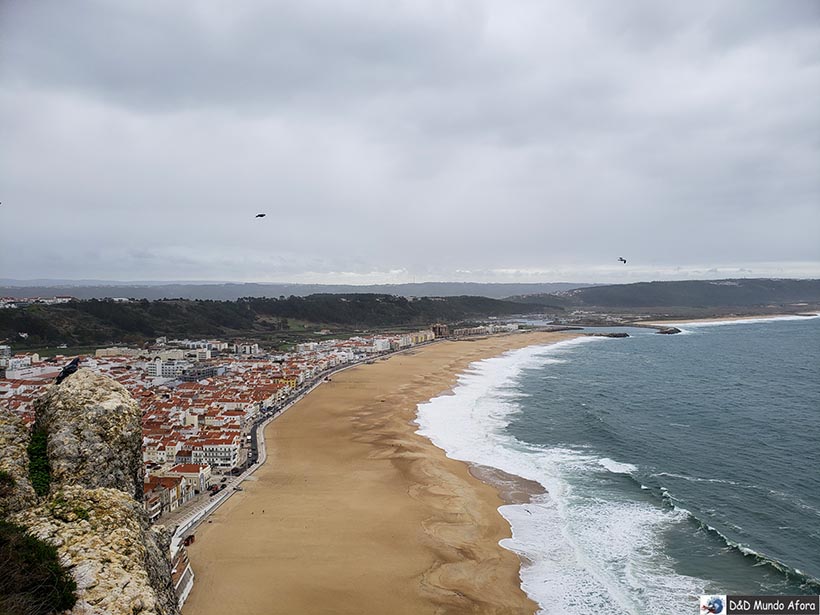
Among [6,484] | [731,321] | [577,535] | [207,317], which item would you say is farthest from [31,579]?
[731,321]

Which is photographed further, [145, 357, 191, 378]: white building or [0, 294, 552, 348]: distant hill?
[0, 294, 552, 348]: distant hill

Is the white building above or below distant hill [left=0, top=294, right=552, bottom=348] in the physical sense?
below

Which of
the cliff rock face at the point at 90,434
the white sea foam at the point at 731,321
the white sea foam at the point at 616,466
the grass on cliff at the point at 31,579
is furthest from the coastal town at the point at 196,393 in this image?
the white sea foam at the point at 731,321

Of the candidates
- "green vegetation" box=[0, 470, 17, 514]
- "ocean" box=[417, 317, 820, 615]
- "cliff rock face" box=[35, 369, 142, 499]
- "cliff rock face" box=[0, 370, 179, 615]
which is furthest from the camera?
"ocean" box=[417, 317, 820, 615]

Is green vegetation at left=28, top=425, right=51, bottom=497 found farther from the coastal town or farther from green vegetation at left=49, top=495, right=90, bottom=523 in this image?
the coastal town

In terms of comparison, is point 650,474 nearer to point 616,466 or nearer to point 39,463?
point 616,466

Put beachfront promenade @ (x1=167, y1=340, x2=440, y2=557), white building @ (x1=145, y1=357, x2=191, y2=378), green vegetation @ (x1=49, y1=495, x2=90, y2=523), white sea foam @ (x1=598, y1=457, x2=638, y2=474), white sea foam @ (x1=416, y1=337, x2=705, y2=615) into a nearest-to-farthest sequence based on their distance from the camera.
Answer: green vegetation @ (x1=49, y1=495, x2=90, y2=523) → white sea foam @ (x1=416, y1=337, x2=705, y2=615) → beachfront promenade @ (x1=167, y1=340, x2=440, y2=557) → white sea foam @ (x1=598, y1=457, x2=638, y2=474) → white building @ (x1=145, y1=357, x2=191, y2=378)

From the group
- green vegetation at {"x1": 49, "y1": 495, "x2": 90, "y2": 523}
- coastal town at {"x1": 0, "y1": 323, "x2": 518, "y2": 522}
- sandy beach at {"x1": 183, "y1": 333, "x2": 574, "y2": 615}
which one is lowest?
sandy beach at {"x1": 183, "y1": 333, "x2": 574, "y2": 615}

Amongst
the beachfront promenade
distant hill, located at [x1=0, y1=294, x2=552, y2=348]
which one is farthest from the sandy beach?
distant hill, located at [x1=0, y1=294, x2=552, y2=348]
